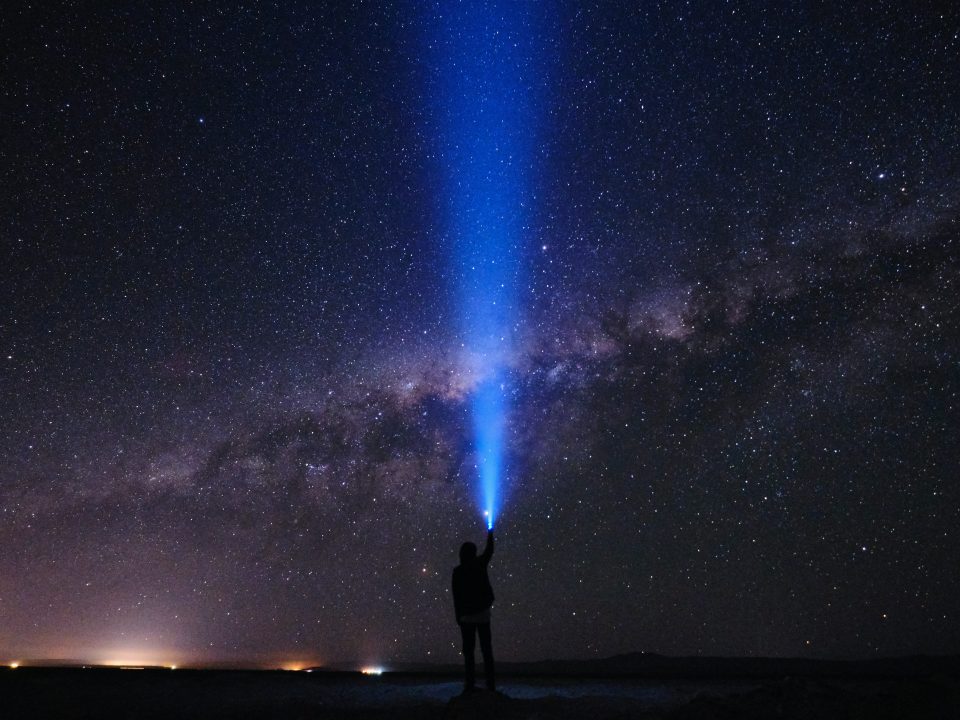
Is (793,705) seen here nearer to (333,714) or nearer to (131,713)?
(333,714)

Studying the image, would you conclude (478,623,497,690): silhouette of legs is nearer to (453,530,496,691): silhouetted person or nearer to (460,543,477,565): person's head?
(453,530,496,691): silhouetted person

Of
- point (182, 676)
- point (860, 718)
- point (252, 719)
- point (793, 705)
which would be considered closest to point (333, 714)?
point (252, 719)

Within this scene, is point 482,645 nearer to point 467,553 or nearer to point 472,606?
point 472,606

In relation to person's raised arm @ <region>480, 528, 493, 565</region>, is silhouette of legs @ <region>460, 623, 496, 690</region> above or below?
below

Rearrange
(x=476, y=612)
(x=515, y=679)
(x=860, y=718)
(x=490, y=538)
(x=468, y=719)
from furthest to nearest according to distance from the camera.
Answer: (x=515, y=679) < (x=490, y=538) < (x=476, y=612) < (x=468, y=719) < (x=860, y=718)

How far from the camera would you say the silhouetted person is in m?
6.42

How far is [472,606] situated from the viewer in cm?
643

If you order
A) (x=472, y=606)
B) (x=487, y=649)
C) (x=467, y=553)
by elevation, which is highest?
(x=467, y=553)

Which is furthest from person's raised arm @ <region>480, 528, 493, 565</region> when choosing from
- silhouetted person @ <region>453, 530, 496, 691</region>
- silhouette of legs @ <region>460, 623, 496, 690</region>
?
silhouette of legs @ <region>460, 623, 496, 690</region>

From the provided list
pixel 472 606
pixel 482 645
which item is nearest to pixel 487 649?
pixel 482 645

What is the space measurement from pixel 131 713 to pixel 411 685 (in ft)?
10.8

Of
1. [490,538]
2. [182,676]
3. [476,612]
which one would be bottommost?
[182,676]

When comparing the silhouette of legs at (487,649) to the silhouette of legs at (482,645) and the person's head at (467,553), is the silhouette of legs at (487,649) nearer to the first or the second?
the silhouette of legs at (482,645)

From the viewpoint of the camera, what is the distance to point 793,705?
450 centimetres
